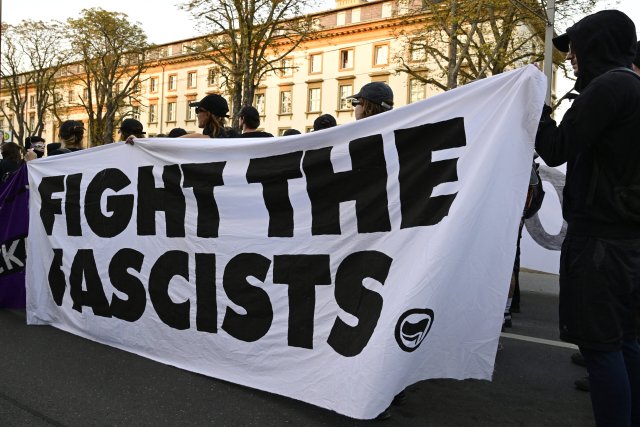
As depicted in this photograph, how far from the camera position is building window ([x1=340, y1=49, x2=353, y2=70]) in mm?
45562

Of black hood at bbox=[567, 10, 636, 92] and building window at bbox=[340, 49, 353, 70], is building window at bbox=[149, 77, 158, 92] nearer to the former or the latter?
building window at bbox=[340, 49, 353, 70]

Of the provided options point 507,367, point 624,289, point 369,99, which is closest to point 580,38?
point 624,289

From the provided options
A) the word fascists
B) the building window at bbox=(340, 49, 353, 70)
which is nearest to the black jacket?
the word fascists

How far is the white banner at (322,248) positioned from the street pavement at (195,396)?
0.13 m

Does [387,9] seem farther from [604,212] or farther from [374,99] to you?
[604,212]

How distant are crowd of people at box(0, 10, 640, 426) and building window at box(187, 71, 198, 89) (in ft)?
184

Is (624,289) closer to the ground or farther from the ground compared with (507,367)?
farther from the ground

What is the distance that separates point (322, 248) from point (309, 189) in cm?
34

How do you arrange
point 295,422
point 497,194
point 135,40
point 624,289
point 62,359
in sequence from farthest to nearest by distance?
point 135,40 → point 62,359 → point 295,422 → point 497,194 → point 624,289

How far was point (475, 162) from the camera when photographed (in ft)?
8.84

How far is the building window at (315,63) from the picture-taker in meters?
47.2

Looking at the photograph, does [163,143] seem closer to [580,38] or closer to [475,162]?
[475,162]

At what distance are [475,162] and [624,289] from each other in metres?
0.84

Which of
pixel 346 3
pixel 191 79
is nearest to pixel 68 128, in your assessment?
pixel 346 3
